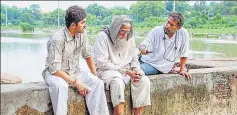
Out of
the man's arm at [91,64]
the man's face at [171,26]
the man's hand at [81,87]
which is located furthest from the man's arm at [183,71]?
the man's hand at [81,87]

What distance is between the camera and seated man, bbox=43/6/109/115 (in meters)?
3.46

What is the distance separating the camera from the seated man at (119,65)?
12.5ft

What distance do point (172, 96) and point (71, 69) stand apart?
1.32 meters

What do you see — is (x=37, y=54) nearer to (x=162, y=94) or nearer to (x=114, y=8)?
(x=114, y=8)

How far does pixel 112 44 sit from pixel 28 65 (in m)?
7.47

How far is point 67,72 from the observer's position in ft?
12.1

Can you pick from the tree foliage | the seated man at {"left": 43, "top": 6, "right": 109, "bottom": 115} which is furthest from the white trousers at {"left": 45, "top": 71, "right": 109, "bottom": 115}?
the tree foliage

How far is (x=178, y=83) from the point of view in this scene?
451 centimetres

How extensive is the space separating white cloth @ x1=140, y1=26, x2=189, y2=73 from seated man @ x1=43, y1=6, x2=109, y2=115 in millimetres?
1110

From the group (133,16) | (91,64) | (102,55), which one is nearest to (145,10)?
(133,16)

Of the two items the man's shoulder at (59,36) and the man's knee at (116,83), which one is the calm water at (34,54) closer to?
the man's knee at (116,83)

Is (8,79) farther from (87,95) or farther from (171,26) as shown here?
(171,26)

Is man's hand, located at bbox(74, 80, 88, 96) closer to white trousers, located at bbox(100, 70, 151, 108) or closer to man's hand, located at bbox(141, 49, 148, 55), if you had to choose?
white trousers, located at bbox(100, 70, 151, 108)

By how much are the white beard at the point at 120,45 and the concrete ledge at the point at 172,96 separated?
401mm
